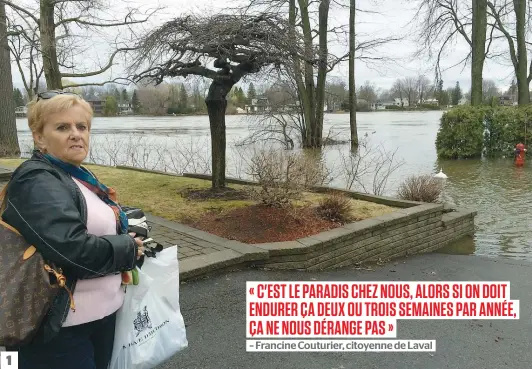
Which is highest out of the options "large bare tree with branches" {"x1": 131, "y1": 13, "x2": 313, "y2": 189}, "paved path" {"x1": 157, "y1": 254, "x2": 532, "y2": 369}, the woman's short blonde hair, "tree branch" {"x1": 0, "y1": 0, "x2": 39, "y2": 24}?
"tree branch" {"x1": 0, "y1": 0, "x2": 39, "y2": 24}

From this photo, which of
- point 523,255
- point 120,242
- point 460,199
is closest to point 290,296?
point 120,242

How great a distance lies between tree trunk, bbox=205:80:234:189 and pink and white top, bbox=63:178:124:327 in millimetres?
6378

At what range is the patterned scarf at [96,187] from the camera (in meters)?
1.96

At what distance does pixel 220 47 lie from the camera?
275 inches

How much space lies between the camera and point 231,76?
8055 mm

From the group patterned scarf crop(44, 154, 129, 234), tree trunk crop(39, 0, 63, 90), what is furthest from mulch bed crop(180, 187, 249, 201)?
tree trunk crop(39, 0, 63, 90)

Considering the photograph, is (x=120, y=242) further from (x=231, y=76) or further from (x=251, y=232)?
(x=231, y=76)

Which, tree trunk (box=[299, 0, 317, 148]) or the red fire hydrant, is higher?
tree trunk (box=[299, 0, 317, 148])

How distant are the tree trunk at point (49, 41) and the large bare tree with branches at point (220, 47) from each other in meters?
6.27

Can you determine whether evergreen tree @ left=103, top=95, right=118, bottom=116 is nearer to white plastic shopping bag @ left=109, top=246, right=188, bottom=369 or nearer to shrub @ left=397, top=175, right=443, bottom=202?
shrub @ left=397, top=175, right=443, bottom=202

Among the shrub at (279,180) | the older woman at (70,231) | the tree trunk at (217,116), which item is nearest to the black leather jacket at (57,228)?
the older woman at (70,231)

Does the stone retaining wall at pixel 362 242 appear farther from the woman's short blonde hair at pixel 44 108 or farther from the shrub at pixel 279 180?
the woman's short blonde hair at pixel 44 108

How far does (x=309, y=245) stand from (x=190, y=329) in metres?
2.08

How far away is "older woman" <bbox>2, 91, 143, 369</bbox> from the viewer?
1.76 meters
